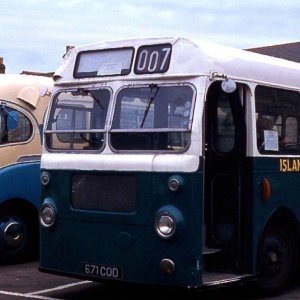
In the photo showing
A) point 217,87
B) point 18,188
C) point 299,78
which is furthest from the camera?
point 18,188

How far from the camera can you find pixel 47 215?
8.98m

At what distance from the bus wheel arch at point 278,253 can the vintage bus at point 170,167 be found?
0.8 inches

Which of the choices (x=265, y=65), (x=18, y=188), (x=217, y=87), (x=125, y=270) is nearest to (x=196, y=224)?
(x=125, y=270)

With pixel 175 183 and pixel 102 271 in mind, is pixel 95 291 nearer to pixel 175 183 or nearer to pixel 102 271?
pixel 102 271

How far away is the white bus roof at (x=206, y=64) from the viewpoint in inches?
326

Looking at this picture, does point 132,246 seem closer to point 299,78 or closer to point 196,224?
point 196,224

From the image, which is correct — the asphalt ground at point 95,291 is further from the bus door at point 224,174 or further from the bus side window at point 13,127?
the bus side window at point 13,127

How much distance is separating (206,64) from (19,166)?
451cm

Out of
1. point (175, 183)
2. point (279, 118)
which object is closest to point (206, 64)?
point (175, 183)

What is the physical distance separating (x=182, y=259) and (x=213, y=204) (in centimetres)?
A: 95

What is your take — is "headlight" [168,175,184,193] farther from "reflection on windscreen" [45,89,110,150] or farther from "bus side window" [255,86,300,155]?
"bus side window" [255,86,300,155]

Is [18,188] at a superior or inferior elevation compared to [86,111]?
inferior

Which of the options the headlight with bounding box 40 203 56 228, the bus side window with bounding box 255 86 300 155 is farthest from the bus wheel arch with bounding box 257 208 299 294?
the headlight with bounding box 40 203 56 228

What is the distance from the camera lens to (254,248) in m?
8.66
